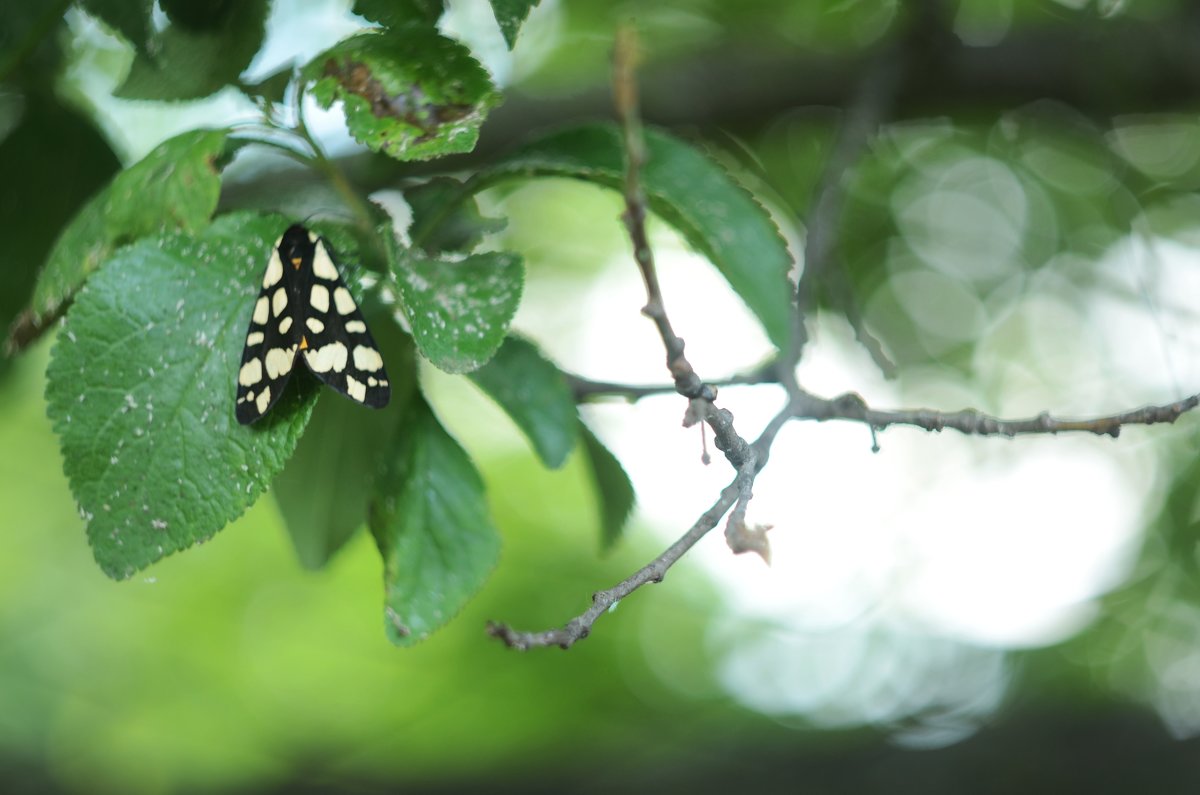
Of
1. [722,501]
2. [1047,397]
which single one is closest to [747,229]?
[722,501]

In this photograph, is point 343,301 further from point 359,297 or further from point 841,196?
point 841,196

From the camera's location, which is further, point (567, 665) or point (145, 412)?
point (567, 665)

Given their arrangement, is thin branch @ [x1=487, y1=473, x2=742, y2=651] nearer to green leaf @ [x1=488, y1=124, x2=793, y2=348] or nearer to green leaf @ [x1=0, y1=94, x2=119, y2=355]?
green leaf @ [x1=488, y1=124, x2=793, y2=348]

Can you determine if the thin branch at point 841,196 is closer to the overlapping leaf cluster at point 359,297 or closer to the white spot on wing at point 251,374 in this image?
the overlapping leaf cluster at point 359,297

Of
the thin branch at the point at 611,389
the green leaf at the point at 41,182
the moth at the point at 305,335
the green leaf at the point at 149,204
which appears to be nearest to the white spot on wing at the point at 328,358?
the moth at the point at 305,335

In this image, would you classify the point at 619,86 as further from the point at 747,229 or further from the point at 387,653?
the point at 387,653

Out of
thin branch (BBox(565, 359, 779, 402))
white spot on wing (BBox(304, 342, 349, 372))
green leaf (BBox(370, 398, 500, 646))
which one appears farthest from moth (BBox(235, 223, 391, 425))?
thin branch (BBox(565, 359, 779, 402))

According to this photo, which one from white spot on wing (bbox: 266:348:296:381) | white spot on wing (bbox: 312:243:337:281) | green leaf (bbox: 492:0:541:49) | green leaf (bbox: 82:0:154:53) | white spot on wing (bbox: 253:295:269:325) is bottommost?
white spot on wing (bbox: 266:348:296:381)
